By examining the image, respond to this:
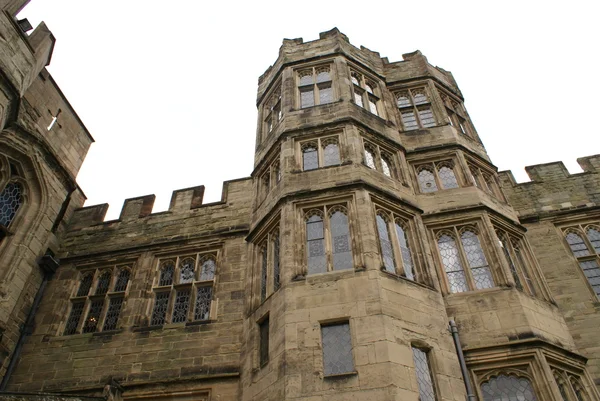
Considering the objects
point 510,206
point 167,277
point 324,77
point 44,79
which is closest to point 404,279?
point 510,206

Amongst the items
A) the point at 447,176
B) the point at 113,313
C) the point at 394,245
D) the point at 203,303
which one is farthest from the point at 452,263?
the point at 113,313

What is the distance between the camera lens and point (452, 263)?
877 centimetres

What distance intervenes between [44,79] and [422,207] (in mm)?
10093

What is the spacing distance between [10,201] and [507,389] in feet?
34.2

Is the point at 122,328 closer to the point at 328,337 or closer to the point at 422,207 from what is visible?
the point at 328,337

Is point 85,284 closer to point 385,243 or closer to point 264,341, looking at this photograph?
point 264,341

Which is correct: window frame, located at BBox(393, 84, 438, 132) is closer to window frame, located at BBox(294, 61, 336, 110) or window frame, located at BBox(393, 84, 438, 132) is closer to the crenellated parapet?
window frame, located at BBox(294, 61, 336, 110)

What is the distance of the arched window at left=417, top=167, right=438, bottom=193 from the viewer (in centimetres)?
1024

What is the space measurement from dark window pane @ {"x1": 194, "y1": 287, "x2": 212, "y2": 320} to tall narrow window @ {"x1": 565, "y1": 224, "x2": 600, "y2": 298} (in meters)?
7.60

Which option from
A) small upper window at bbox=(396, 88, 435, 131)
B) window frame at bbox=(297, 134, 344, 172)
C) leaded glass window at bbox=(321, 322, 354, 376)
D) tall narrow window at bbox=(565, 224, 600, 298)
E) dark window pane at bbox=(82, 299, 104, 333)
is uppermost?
small upper window at bbox=(396, 88, 435, 131)

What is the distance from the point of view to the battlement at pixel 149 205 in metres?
12.2

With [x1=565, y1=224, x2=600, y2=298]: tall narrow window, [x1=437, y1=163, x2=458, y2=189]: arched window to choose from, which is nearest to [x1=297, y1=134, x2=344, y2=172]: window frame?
[x1=437, y1=163, x2=458, y2=189]: arched window

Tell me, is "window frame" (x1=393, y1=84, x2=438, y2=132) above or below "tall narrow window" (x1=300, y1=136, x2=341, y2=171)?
above

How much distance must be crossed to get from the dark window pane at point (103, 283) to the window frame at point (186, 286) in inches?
47.0
